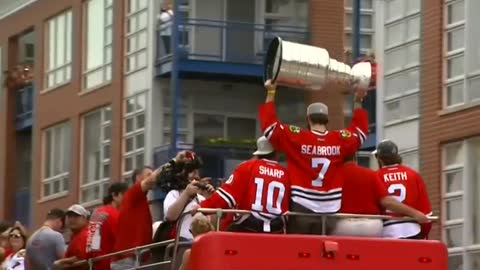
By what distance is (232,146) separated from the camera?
37.5m

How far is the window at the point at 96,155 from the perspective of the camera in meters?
41.1

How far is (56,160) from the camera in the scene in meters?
44.8

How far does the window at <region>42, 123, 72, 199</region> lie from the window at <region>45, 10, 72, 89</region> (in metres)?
1.22

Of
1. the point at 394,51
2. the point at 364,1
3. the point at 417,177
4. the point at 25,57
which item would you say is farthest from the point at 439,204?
the point at 25,57

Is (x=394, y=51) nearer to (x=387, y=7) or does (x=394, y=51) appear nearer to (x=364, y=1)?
(x=387, y=7)

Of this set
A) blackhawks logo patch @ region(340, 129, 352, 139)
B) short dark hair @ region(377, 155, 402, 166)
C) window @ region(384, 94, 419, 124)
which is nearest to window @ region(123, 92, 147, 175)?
window @ region(384, 94, 419, 124)

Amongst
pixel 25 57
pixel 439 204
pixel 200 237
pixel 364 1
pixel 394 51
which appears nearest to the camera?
pixel 200 237

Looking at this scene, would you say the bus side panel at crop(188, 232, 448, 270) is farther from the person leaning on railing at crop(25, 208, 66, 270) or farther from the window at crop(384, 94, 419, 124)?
the window at crop(384, 94, 419, 124)

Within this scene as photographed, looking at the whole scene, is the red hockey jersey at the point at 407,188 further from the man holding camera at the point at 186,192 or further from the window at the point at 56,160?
the window at the point at 56,160

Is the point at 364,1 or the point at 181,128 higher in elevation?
the point at 364,1

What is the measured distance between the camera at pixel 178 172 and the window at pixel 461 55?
51.0 feet

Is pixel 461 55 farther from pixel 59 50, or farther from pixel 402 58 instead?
pixel 59 50

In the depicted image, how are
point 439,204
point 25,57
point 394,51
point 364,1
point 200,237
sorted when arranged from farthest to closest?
point 25,57 → point 364,1 → point 394,51 → point 439,204 → point 200,237

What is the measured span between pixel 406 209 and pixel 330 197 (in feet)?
1.93
